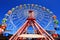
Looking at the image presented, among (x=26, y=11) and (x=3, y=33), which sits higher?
(x=26, y=11)

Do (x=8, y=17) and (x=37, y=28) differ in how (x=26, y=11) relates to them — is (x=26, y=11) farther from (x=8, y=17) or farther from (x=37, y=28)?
(x=37, y=28)

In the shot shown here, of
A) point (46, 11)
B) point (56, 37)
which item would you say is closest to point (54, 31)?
point (56, 37)

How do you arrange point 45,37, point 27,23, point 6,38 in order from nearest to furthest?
point 45,37
point 27,23
point 6,38

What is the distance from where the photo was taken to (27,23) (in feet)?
27.6

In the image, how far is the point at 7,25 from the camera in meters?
9.80

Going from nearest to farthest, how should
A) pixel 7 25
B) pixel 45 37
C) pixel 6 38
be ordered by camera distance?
pixel 45 37 → pixel 6 38 → pixel 7 25

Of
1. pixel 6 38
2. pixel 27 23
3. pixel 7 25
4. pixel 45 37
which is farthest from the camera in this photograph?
pixel 7 25

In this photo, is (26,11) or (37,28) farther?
(26,11)

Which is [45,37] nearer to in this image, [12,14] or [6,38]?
Result: [6,38]

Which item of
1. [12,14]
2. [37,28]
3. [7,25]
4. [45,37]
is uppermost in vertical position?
[12,14]

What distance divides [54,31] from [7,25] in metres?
2.41

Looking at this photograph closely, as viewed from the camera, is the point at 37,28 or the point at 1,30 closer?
the point at 37,28

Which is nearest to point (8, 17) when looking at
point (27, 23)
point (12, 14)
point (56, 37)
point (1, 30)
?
point (12, 14)

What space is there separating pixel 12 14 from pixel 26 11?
2.77 ft
